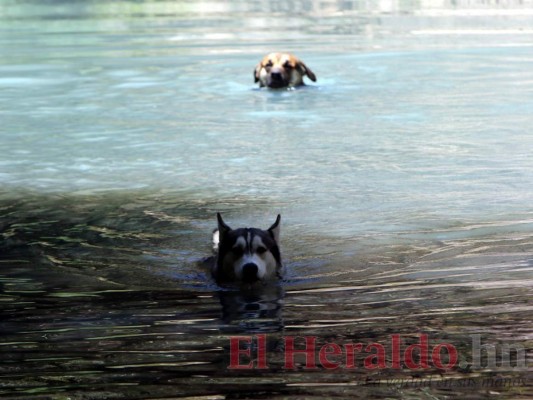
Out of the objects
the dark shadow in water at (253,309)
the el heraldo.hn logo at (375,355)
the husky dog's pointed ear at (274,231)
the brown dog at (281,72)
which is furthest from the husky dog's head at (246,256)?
the brown dog at (281,72)

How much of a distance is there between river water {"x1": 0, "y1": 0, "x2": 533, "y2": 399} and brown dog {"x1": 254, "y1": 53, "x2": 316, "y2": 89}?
265 millimetres

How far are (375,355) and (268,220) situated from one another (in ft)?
15.1

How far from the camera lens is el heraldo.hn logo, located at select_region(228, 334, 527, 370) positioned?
6.69 meters

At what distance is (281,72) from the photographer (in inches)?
860

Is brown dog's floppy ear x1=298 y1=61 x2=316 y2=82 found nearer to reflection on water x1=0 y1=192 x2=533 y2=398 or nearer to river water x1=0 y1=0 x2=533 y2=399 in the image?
river water x1=0 y1=0 x2=533 y2=399

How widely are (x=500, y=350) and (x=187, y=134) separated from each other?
10.3 m

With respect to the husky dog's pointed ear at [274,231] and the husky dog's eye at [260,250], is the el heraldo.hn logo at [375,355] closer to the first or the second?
the husky dog's eye at [260,250]

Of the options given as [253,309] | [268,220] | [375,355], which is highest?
[375,355]

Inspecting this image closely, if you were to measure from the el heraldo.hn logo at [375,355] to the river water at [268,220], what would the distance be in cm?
3

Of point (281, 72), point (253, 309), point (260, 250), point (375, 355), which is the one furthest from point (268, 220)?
point (281, 72)

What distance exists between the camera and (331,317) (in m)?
7.93

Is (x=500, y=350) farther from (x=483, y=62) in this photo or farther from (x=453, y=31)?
(x=453, y=31)

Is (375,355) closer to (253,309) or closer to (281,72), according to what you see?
(253,309)

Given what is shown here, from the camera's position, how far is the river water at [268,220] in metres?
6.83
